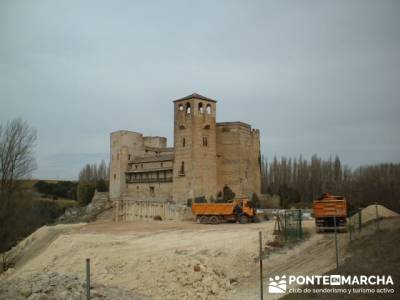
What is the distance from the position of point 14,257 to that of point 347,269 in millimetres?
28208

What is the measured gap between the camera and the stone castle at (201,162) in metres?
40.7

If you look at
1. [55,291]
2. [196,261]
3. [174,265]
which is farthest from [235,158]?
[55,291]

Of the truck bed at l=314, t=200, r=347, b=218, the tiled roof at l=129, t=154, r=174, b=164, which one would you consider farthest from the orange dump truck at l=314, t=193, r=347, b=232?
the tiled roof at l=129, t=154, r=174, b=164

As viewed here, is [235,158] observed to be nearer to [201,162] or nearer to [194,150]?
[201,162]

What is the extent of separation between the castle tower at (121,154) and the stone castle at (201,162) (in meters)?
2.66

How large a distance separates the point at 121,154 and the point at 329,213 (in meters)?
34.6

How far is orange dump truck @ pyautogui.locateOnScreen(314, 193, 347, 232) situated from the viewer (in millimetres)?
22797

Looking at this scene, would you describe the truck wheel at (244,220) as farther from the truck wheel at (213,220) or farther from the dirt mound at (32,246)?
the dirt mound at (32,246)

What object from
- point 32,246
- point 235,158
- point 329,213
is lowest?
point 32,246

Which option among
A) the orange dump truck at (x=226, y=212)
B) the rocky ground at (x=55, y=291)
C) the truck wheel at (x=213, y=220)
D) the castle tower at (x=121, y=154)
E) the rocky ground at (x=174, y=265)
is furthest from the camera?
the castle tower at (x=121, y=154)

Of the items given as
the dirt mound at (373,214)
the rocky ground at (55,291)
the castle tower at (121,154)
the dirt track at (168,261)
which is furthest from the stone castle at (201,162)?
the rocky ground at (55,291)

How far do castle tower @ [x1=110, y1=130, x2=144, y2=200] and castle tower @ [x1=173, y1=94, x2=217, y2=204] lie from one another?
11.8m

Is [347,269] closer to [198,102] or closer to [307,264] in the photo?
[307,264]

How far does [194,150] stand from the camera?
40.5 meters
